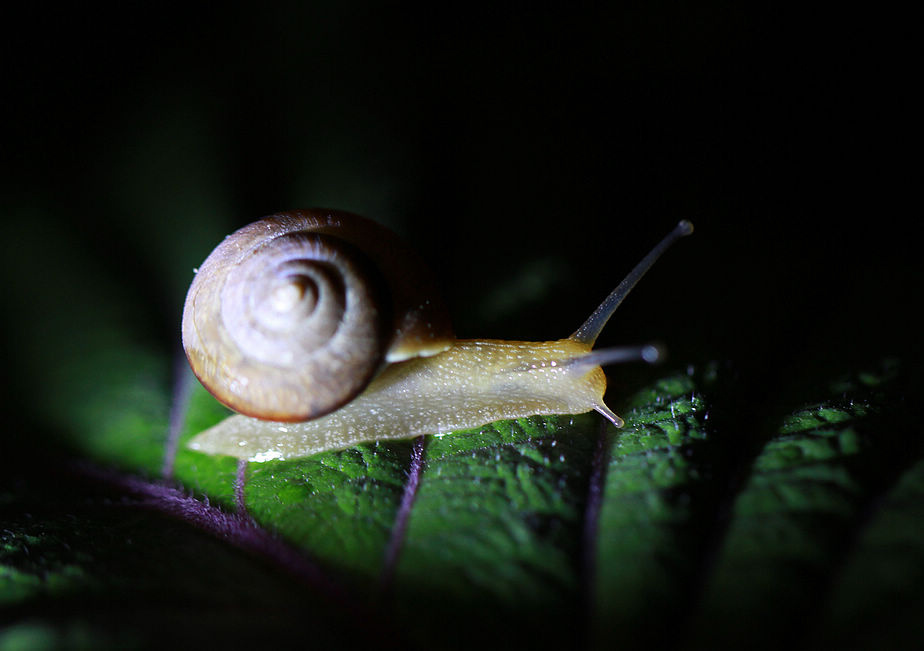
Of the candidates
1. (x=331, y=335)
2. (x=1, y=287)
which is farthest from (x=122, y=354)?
(x=331, y=335)

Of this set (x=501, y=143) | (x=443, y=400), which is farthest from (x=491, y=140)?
(x=443, y=400)

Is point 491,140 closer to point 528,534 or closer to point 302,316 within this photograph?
point 302,316

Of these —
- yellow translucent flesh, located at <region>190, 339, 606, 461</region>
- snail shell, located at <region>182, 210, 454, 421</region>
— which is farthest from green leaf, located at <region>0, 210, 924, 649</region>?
snail shell, located at <region>182, 210, 454, 421</region>

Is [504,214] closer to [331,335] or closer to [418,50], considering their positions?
[418,50]

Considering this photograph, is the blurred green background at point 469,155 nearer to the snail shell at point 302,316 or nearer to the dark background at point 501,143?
the dark background at point 501,143

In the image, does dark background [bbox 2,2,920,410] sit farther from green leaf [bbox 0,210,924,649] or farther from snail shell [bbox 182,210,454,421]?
green leaf [bbox 0,210,924,649]

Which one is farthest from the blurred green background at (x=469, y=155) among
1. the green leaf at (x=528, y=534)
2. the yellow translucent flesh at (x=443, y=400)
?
the green leaf at (x=528, y=534)

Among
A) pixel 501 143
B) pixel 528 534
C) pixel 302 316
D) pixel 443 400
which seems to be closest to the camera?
pixel 528 534
